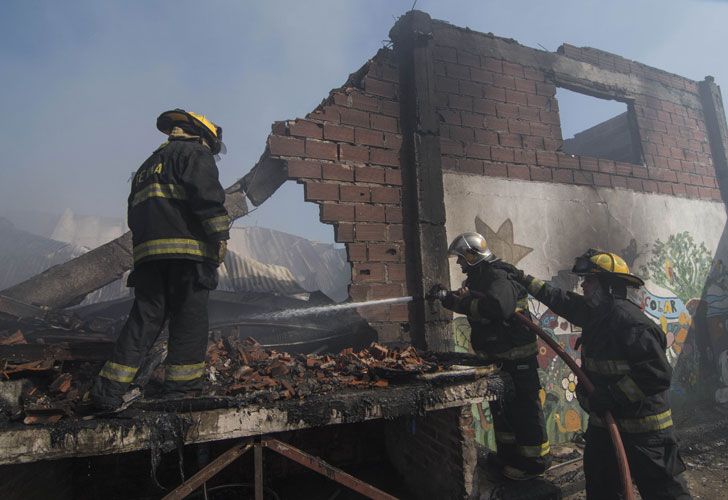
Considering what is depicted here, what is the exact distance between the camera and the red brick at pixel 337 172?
413 centimetres

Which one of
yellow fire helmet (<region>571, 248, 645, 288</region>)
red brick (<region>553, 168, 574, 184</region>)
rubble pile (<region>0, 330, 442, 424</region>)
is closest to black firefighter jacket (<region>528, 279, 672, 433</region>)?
yellow fire helmet (<region>571, 248, 645, 288</region>)

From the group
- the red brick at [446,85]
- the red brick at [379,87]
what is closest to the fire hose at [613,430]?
the red brick at [379,87]

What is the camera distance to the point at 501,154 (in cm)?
511

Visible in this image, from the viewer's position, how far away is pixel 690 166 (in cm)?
668

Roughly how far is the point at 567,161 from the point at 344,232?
3592 millimetres

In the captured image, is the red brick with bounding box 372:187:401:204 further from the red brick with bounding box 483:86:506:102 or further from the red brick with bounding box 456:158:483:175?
the red brick with bounding box 483:86:506:102

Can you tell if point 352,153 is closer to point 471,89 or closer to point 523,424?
point 471,89

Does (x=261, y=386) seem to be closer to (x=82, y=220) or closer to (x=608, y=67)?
(x=608, y=67)

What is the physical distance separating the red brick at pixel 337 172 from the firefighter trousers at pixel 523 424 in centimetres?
242

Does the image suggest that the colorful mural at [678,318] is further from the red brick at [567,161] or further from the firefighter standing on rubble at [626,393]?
the firefighter standing on rubble at [626,393]

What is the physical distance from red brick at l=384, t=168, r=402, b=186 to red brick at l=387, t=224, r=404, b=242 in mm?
493

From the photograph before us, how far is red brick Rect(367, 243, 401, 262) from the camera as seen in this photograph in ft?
13.7

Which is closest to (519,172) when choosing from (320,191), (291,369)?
(320,191)

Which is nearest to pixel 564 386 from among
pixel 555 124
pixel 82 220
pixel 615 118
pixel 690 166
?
pixel 555 124
